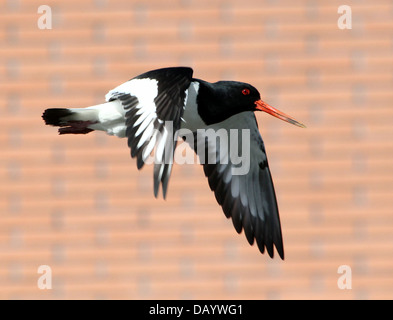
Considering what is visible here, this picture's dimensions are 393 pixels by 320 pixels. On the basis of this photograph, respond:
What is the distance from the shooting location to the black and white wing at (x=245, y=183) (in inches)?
306

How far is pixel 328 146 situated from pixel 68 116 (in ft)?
12.1

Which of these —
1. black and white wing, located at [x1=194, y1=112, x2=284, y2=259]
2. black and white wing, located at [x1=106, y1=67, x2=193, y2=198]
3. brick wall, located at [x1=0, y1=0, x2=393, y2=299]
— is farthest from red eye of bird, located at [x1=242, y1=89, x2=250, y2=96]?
brick wall, located at [x1=0, y1=0, x2=393, y2=299]

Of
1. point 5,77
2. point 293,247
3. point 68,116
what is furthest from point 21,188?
point 68,116

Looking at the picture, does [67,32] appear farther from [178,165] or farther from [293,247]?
[293,247]

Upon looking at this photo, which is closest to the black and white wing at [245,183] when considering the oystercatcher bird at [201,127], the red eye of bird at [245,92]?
the oystercatcher bird at [201,127]

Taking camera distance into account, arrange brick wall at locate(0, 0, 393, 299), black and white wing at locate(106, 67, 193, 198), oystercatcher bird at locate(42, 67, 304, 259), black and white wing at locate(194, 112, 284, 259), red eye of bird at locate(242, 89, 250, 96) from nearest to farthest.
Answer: black and white wing at locate(106, 67, 193, 198)
oystercatcher bird at locate(42, 67, 304, 259)
red eye of bird at locate(242, 89, 250, 96)
black and white wing at locate(194, 112, 284, 259)
brick wall at locate(0, 0, 393, 299)

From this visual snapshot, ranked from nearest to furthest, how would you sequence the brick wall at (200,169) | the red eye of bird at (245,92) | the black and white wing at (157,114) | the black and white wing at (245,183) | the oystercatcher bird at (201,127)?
the black and white wing at (157,114)
the oystercatcher bird at (201,127)
the red eye of bird at (245,92)
the black and white wing at (245,183)
the brick wall at (200,169)

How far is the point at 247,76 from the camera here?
33.5 ft

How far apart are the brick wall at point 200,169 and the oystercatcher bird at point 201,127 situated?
2277 mm

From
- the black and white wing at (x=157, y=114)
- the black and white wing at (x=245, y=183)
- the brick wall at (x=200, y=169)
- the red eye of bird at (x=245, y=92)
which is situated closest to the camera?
the black and white wing at (x=157, y=114)

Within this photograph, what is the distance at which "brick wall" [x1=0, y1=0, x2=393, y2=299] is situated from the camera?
10.2 metres

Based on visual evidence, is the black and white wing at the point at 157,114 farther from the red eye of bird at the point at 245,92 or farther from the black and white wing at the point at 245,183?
the black and white wing at the point at 245,183

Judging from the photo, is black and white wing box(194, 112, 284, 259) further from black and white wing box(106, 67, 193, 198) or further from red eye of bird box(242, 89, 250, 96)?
black and white wing box(106, 67, 193, 198)

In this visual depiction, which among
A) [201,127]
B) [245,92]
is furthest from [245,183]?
[245,92]
